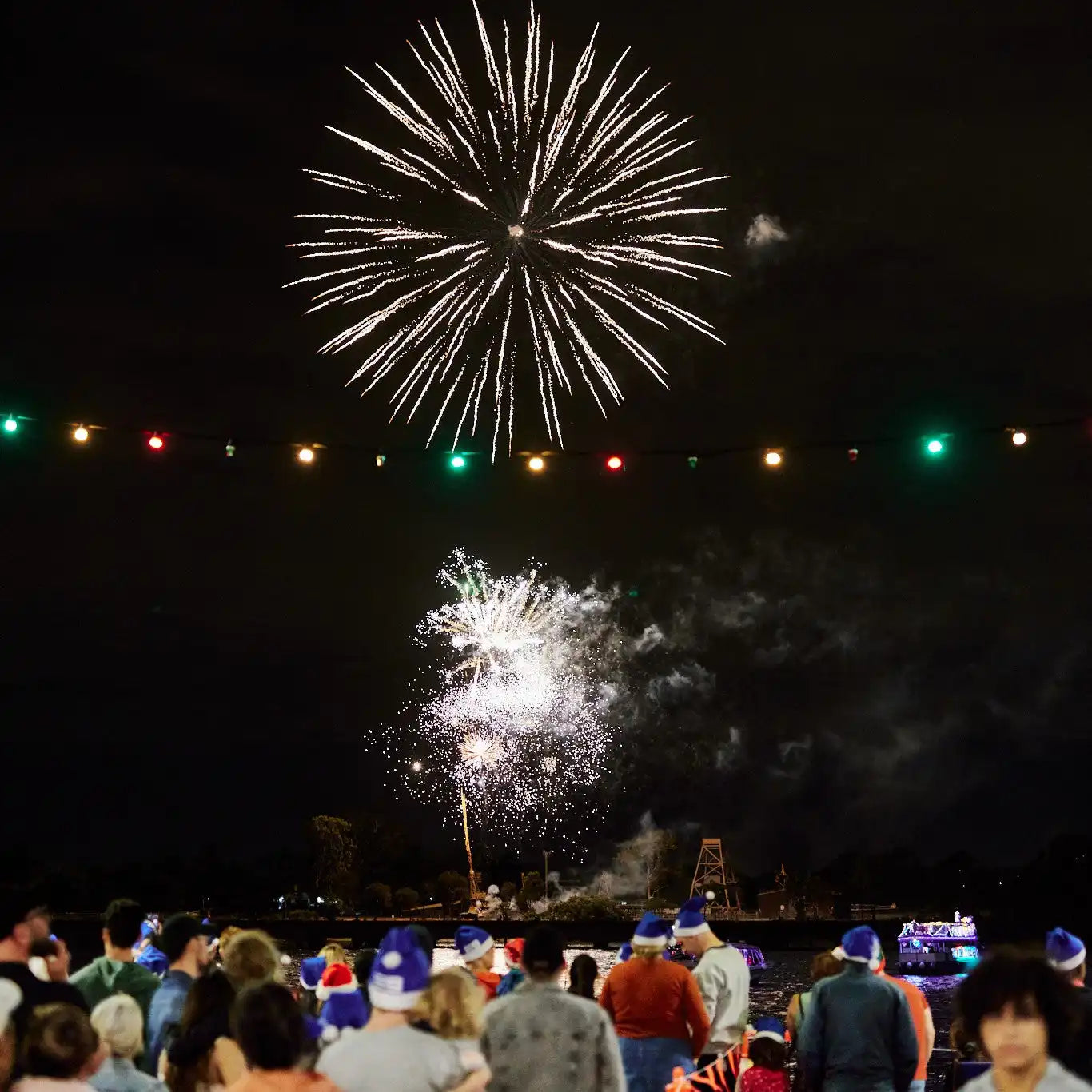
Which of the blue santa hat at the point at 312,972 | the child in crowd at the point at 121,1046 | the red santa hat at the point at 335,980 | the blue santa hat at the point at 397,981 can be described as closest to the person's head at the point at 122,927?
the red santa hat at the point at 335,980

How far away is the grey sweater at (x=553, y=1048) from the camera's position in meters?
5.88

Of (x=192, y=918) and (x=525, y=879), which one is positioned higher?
(x=525, y=879)

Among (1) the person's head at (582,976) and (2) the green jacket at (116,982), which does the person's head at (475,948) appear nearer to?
(1) the person's head at (582,976)

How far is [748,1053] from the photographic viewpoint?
9398 mm

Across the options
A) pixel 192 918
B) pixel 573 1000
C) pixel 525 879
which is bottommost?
pixel 573 1000

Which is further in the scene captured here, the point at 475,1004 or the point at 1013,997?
the point at 475,1004

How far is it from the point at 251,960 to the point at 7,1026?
131cm

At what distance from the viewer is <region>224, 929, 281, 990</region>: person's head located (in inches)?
254

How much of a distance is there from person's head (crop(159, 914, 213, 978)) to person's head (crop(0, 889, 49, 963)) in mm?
548

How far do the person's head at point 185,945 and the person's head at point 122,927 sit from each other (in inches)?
19.3

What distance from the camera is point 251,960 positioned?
257 inches

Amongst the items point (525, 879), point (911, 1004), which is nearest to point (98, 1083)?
point (911, 1004)

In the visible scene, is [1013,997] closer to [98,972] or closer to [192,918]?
[192,918]

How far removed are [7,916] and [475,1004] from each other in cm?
215
